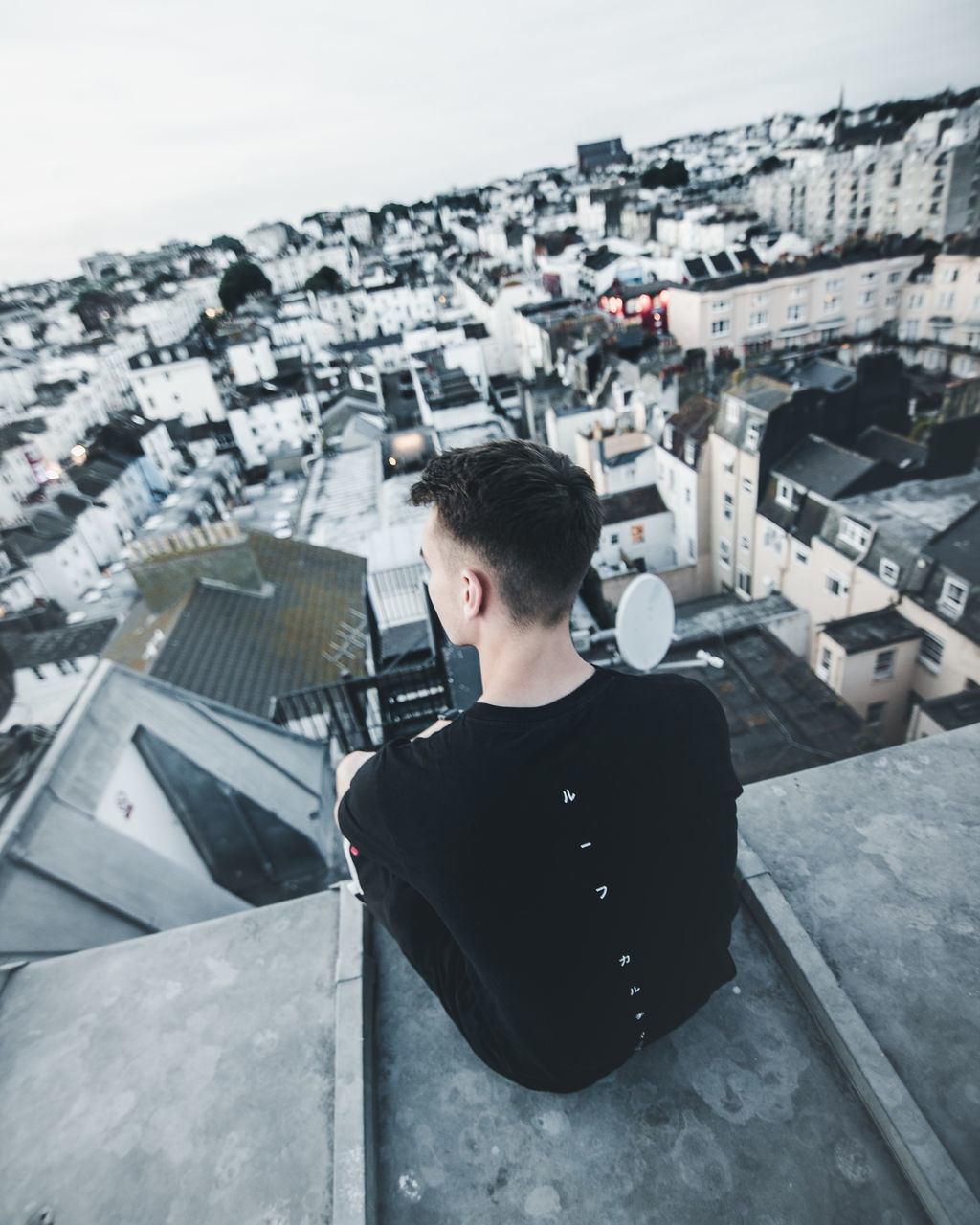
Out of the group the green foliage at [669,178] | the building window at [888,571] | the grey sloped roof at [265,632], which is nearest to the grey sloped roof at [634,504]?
the building window at [888,571]

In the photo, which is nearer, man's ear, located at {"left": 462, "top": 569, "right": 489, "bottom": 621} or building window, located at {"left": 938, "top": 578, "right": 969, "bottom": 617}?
man's ear, located at {"left": 462, "top": 569, "right": 489, "bottom": 621}

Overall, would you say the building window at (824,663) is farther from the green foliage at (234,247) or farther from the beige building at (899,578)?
the green foliage at (234,247)

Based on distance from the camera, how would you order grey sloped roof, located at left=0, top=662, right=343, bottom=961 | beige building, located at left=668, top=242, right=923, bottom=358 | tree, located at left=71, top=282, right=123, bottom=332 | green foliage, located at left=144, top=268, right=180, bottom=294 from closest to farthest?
grey sloped roof, located at left=0, top=662, right=343, bottom=961 < beige building, located at left=668, top=242, right=923, bottom=358 < tree, located at left=71, top=282, right=123, bottom=332 < green foliage, located at left=144, top=268, right=180, bottom=294

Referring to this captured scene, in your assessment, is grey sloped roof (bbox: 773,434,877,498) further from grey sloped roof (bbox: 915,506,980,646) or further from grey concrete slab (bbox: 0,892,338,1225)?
grey concrete slab (bbox: 0,892,338,1225)

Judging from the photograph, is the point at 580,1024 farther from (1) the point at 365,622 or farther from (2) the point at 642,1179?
(1) the point at 365,622

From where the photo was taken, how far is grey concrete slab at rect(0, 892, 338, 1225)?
9.84 ft

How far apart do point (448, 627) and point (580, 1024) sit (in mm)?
1772

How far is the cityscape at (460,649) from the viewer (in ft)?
10.1

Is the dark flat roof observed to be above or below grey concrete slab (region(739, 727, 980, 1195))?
below

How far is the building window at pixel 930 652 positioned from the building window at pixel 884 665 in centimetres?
73

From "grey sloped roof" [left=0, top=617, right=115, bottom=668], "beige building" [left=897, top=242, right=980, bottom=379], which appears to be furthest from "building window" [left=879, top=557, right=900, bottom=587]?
"beige building" [left=897, top=242, right=980, bottom=379]

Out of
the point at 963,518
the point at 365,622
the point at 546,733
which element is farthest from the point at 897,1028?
the point at 963,518

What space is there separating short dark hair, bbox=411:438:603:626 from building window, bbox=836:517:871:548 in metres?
18.7

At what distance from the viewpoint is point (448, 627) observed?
2789 mm
